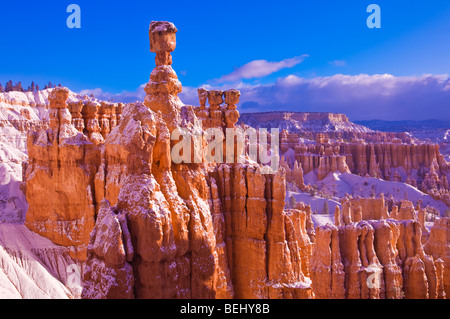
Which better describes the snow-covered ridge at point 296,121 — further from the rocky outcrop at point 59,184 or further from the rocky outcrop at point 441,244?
the rocky outcrop at point 59,184

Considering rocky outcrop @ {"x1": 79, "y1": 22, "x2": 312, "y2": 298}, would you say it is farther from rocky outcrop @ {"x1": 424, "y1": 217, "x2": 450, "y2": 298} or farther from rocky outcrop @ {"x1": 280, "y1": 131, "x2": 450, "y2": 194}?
rocky outcrop @ {"x1": 280, "y1": 131, "x2": 450, "y2": 194}

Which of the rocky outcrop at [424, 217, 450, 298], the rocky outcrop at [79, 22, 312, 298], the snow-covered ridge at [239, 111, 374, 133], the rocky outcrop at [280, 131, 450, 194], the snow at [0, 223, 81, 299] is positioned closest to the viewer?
the rocky outcrop at [79, 22, 312, 298]

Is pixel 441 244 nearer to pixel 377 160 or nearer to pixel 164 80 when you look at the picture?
pixel 164 80

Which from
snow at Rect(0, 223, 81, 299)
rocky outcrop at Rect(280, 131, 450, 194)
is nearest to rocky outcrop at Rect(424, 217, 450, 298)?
snow at Rect(0, 223, 81, 299)

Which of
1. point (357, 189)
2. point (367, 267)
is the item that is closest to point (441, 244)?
point (367, 267)

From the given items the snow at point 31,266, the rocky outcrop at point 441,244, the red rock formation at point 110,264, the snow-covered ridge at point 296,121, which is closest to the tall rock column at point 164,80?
the red rock formation at point 110,264

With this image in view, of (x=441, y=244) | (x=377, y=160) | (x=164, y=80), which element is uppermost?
(x=377, y=160)

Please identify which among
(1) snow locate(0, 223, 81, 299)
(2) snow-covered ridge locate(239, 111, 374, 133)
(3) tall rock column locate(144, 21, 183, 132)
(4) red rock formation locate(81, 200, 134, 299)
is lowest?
(1) snow locate(0, 223, 81, 299)

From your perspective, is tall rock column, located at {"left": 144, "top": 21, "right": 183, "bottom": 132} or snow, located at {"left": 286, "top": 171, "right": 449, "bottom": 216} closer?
tall rock column, located at {"left": 144, "top": 21, "right": 183, "bottom": 132}

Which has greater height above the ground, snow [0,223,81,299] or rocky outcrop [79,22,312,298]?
rocky outcrop [79,22,312,298]

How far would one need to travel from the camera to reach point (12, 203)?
2272cm
